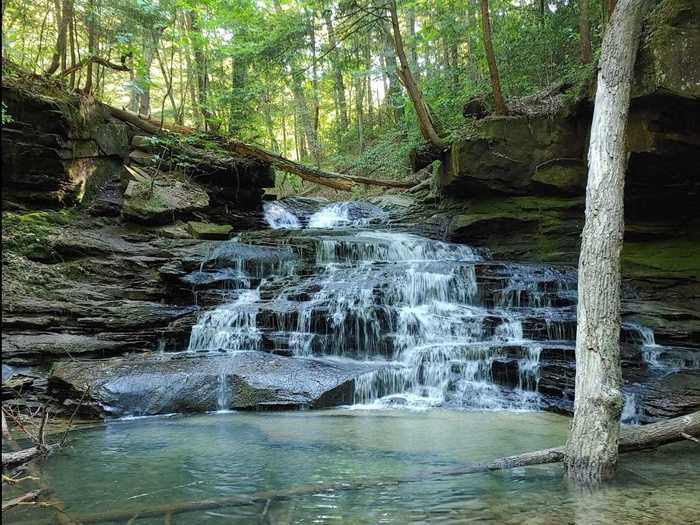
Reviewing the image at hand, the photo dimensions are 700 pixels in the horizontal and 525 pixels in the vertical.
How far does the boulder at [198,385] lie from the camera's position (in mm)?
7508

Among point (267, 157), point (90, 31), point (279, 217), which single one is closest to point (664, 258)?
point (267, 157)

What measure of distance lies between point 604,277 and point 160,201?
1108 cm

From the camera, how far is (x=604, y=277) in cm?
472

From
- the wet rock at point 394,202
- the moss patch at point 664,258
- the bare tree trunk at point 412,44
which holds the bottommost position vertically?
the moss patch at point 664,258

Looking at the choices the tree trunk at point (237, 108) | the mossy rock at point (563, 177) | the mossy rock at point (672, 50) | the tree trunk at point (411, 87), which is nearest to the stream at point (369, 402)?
the mossy rock at point (563, 177)

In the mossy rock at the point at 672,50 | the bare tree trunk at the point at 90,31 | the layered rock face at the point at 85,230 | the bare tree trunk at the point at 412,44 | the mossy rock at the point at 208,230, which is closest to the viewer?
the mossy rock at the point at 672,50

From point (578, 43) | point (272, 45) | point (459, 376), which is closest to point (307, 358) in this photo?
point (459, 376)

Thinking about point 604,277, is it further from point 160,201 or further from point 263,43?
point 263,43

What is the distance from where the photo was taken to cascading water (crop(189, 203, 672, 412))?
8.22m

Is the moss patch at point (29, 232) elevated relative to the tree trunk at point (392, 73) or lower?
lower

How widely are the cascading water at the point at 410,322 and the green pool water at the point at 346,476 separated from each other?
1366 millimetres

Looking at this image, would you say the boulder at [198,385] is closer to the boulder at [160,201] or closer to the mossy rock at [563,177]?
the boulder at [160,201]

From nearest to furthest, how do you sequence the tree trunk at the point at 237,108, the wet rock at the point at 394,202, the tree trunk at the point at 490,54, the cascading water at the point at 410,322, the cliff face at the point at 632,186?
the cascading water at the point at 410,322 → the cliff face at the point at 632,186 → the tree trunk at the point at 490,54 → the tree trunk at the point at 237,108 → the wet rock at the point at 394,202

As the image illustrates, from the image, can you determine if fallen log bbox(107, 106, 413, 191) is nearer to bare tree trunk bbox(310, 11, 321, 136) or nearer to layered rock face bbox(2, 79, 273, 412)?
layered rock face bbox(2, 79, 273, 412)
